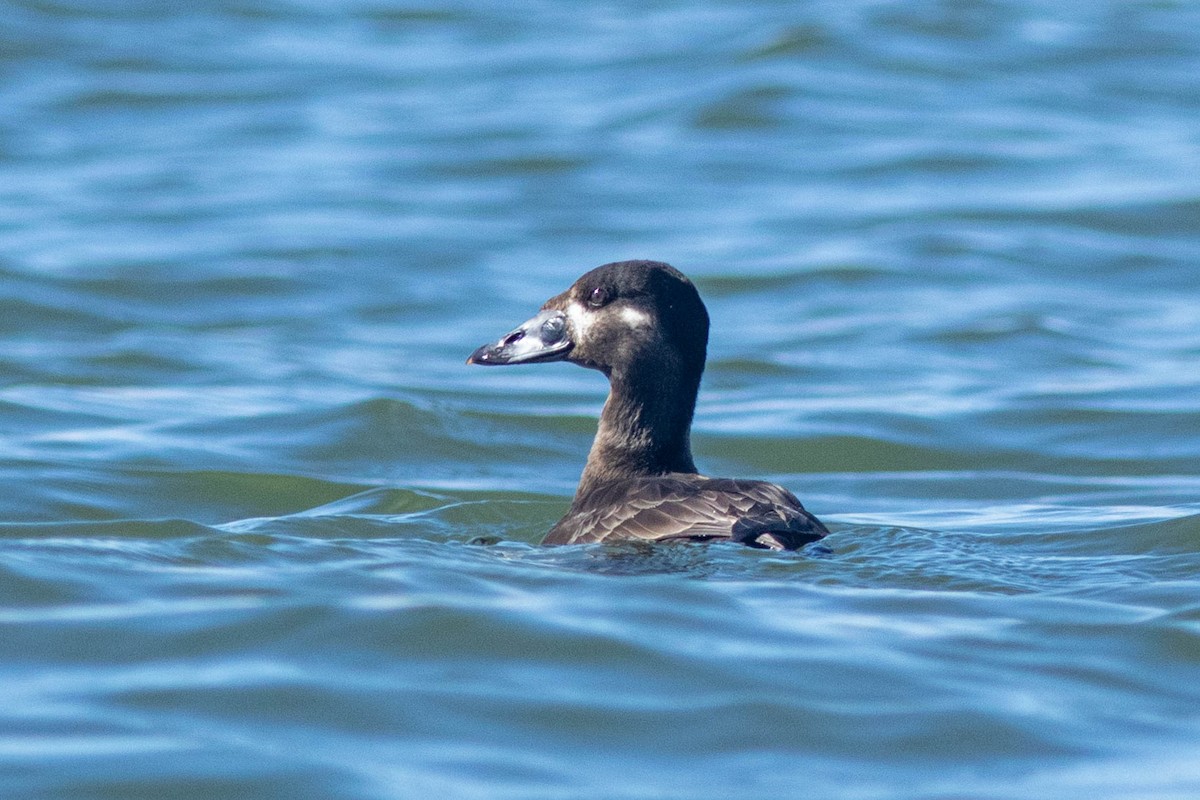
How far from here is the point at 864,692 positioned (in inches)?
197

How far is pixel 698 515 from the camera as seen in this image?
20.8 ft

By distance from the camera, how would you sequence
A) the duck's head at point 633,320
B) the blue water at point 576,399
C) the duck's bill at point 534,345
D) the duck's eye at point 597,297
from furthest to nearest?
→ the duck's bill at point 534,345 < the duck's eye at point 597,297 < the duck's head at point 633,320 < the blue water at point 576,399

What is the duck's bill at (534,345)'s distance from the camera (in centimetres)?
766

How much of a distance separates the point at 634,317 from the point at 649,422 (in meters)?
0.44

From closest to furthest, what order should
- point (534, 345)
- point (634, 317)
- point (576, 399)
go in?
point (634, 317), point (534, 345), point (576, 399)

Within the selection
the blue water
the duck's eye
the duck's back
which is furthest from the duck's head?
the blue water

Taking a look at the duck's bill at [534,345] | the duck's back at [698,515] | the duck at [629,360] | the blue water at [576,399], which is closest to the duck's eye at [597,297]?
the duck at [629,360]

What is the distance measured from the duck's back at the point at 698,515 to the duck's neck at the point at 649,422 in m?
0.49

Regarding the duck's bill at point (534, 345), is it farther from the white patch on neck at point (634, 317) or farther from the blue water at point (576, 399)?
the blue water at point (576, 399)

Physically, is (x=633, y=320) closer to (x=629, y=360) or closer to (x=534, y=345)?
(x=629, y=360)

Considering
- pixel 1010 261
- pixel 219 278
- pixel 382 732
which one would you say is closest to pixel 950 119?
pixel 1010 261

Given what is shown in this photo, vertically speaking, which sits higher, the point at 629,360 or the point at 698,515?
the point at 629,360

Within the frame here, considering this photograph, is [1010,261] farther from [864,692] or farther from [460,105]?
[864,692]

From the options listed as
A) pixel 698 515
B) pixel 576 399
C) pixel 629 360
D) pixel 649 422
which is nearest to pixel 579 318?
pixel 629 360
